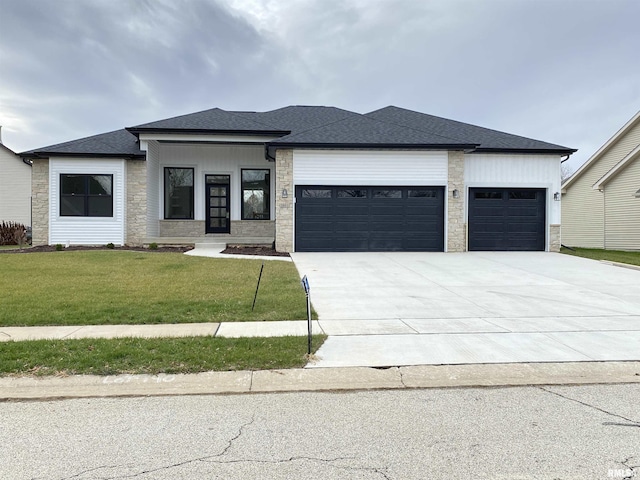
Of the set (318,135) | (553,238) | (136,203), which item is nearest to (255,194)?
(318,135)

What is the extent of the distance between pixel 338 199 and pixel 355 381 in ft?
43.1

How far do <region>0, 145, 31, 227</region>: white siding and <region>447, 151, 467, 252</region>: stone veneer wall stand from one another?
27.2 metres

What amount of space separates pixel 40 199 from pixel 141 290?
1256cm

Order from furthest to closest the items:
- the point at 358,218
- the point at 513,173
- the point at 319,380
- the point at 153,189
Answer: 1. the point at 153,189
2. the point at 513,173
3. the point at 358,218
4. the point at 319,380

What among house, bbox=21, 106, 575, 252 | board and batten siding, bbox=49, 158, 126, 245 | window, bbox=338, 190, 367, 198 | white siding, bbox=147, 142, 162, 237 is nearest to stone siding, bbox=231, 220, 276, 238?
house, bbox=21, 106, 575, 252

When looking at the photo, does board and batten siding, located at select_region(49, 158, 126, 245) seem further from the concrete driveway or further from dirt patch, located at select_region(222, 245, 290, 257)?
the concrete driveway

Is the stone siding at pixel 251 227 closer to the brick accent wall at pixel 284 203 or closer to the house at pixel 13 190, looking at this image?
the brick accent wall at pixel 284 203

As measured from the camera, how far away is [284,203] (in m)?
17.2

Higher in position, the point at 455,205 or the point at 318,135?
the point at 318,135

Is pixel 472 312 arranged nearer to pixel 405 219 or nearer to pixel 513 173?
pixel 405 219

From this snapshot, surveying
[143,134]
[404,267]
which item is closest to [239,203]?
[143,134]

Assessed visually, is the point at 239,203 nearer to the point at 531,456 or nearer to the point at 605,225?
the point at 531,456

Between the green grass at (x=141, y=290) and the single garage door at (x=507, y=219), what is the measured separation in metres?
8.93

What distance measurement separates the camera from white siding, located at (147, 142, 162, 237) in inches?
739
